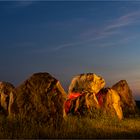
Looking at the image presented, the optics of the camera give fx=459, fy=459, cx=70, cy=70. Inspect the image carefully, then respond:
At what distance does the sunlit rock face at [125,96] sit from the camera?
113ft

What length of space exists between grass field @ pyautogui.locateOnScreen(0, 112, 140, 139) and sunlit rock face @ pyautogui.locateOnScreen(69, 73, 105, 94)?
326 inches

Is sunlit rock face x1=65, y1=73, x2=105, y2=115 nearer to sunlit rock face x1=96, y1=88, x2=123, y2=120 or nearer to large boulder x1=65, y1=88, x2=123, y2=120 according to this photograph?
large boulder x1=65, y1=88, x2=123, y2=120

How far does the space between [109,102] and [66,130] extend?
9.12 m

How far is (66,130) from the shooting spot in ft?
65.4

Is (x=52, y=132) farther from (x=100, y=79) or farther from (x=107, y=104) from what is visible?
(x=100, y=79)

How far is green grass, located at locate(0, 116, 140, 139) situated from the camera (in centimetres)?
1864

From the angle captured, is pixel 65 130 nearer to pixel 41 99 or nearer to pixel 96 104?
pixel 41 99

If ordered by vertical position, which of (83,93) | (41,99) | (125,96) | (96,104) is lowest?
(96,104)

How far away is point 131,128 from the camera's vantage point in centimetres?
2255

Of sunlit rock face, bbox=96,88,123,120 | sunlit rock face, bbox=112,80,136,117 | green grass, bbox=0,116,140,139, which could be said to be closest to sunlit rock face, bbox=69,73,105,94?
sunlit rock face, bbox=96,88,123,120

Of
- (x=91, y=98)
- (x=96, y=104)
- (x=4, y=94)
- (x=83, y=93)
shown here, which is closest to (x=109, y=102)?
(x=96, y=104)

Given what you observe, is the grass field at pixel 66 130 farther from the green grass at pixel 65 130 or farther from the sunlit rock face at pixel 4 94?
the sunlit rock face at pixel 4 94

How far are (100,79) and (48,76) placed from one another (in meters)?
9.14

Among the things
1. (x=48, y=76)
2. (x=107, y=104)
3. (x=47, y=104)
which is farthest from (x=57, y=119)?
(x=107, y=104)
